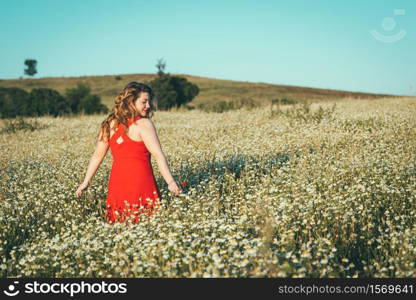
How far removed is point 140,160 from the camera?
5.34 meters

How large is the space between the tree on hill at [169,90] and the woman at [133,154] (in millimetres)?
34720

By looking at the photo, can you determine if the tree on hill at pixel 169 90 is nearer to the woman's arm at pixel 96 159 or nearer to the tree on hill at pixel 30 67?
the woman's arm at pixel 96 159

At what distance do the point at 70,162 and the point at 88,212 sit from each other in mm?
4050

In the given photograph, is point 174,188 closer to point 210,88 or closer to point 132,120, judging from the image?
point 132,120

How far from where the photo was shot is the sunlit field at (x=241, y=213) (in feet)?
10.8

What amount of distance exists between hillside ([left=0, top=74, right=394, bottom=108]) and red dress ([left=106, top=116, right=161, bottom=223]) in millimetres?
55040

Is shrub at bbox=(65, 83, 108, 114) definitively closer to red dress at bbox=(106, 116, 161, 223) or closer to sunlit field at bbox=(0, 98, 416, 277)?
sunlit field at bbox=(0, 98, 416, 277)

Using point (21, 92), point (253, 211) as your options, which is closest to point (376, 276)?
point (253, 211)

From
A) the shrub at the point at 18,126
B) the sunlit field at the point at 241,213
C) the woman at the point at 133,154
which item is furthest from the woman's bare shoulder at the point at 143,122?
the shrub at the point at 18,126

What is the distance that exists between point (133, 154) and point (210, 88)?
69669 mm

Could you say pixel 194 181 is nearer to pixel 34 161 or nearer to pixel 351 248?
pixel 351 248

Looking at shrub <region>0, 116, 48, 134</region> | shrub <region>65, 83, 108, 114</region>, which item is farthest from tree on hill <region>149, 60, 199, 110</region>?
shrub <region>0, 116, 48, 134</region>

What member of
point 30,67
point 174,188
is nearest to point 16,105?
point 174,188

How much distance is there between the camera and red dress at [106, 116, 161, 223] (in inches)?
206
